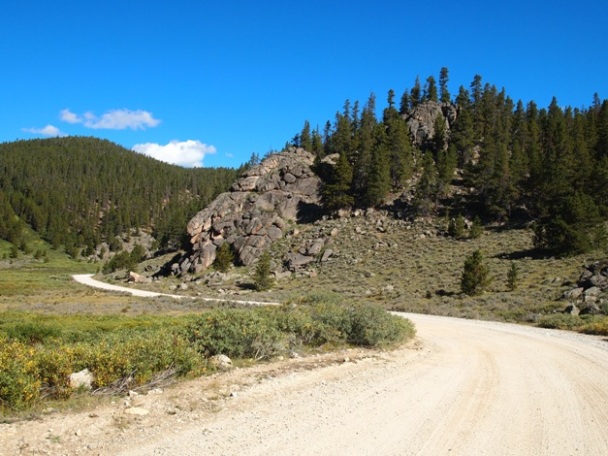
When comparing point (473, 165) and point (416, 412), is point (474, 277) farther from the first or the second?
point (473, 165)

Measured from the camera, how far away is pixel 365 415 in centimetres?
711

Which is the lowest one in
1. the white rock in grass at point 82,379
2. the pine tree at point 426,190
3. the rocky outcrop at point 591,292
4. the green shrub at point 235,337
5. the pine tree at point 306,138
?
the white rock in grass at point 82,379

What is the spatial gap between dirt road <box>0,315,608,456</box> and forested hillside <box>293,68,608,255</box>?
39778 millimetres

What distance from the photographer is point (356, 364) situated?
1092cm

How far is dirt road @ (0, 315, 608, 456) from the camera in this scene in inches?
231

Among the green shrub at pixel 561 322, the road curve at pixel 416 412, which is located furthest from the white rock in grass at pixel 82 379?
the green shrub at pixel 561 322

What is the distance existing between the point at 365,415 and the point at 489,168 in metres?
63.9

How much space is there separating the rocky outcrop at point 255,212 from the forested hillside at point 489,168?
5.43 m

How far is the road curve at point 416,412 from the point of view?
19.3ft

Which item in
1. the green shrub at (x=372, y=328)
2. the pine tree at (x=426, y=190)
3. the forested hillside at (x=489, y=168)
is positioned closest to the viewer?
the green shrub at (x=372, y=328)

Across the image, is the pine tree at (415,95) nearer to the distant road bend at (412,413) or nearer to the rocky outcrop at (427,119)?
the rocky outcrop at (427,119)

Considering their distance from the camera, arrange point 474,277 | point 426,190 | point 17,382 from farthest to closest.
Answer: point 426,190, point 474,277, point 17,382

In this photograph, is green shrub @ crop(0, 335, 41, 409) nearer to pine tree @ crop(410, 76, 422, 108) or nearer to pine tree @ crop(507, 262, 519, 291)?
pine tree @ crop(507, 262, 519, 291)

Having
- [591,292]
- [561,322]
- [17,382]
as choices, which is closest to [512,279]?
[591,292]
